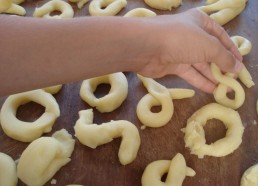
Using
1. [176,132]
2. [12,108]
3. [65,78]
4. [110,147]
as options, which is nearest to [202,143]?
[176,132]

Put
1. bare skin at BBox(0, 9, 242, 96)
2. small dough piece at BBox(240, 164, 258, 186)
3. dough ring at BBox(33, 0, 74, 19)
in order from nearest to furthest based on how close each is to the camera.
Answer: bare skin at BBox(0, 9, 242, 96) < small dough piece at BBox(240, 164, 258, 186) < dough ring at BBox(33, 0, 74, 19)

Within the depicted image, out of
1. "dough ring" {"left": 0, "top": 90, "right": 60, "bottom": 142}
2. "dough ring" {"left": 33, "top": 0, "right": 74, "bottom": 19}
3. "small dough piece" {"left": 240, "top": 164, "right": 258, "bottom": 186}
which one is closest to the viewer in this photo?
"small dough piece" {"left": 240, "top": 164, "right": 258, "bottom": 186}

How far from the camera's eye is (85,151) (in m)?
1.06

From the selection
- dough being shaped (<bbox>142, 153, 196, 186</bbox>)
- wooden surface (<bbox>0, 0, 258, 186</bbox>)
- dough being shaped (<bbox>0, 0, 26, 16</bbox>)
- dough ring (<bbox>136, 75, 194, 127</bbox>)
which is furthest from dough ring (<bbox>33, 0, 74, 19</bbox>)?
dough being shaped (<bbox>142, 153, 196, 186</bbox>)

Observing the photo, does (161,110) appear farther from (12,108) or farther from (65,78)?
(12,108)

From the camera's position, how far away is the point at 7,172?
0.98 metres

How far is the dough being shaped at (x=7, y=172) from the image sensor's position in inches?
37.9

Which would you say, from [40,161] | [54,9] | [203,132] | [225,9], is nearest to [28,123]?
[40,161]

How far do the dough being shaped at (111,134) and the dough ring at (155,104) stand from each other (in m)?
0.06

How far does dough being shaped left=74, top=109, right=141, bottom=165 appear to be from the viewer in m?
1.02

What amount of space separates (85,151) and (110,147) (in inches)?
2.9

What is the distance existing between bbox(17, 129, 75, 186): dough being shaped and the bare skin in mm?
190

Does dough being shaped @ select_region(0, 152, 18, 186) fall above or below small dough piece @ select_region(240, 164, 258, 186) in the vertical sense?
below

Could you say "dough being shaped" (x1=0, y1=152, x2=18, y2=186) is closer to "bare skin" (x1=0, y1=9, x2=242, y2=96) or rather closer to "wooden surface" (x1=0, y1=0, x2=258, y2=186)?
"wooden surface" (x1=0, y1=0, x2=258, y2=186)
